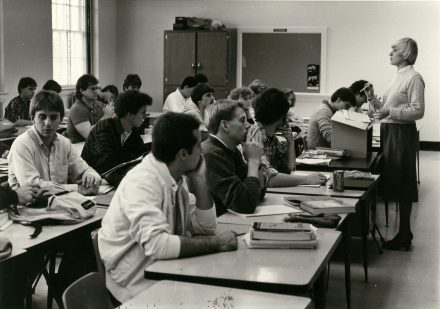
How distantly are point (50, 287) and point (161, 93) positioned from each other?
9.85 metres

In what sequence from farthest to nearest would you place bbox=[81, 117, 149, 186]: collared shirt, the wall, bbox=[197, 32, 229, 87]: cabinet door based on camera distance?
bbox=[197, 32, 229, 87]: cabinet door → the wall → bbox=[81, 117, 149, 186]: collared shirt

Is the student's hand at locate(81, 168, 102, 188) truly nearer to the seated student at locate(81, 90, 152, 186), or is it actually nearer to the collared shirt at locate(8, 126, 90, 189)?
the collared shirt at locate(8, 126, 90, 189)

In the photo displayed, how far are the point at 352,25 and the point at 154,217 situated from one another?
10034mm

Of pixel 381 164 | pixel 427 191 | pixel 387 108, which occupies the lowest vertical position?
pixel 427 191

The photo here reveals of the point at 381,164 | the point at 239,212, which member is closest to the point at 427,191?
the point at 381,164

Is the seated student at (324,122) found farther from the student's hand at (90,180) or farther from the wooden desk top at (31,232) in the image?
the wooden desk top at (31,232)

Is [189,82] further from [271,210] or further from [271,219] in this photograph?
[271,219]

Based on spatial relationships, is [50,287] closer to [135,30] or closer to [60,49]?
[60,49]

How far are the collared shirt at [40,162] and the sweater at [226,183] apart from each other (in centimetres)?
92

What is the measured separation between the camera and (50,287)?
10.8 ft

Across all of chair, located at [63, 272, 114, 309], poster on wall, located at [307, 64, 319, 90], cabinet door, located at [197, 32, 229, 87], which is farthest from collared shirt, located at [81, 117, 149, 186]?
poster on wall, located at [307, 64, 319, 90]

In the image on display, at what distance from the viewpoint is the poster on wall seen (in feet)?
39.0

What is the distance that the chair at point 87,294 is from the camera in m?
1.90

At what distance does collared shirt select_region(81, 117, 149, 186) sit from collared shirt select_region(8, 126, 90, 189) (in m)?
0.34
